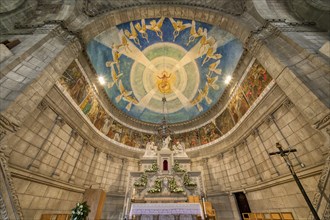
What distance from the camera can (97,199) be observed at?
8.66 m

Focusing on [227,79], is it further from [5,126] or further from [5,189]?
[5,189]

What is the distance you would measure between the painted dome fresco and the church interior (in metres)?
0.10

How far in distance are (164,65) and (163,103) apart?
4026mm

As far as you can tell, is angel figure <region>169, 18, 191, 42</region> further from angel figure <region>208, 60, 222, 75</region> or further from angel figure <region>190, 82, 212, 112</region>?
angel figure <region>190, 82, 212, 112</region>

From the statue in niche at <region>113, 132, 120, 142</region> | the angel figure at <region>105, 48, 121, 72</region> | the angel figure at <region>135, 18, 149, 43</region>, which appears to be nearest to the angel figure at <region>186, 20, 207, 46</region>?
the angel figure at <region>135, 18, 149, 43</region>

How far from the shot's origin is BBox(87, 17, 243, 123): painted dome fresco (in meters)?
11.1

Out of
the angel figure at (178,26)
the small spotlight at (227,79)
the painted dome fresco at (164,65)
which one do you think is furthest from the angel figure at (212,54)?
the angel figure at (178,26)

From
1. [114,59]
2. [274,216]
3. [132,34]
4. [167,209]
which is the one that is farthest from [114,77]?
[274,216]

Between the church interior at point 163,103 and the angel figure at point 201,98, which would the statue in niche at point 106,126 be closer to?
the church interior at point 163,103

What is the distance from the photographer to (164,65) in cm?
1412

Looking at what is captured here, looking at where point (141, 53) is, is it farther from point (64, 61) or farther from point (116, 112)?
point (64, 61)

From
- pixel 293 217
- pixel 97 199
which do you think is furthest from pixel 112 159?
pixel 293 217

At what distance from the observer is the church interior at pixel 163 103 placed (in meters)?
5.72

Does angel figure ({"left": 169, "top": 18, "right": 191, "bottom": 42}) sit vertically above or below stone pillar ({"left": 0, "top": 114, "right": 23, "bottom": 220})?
above
